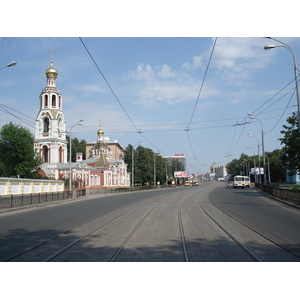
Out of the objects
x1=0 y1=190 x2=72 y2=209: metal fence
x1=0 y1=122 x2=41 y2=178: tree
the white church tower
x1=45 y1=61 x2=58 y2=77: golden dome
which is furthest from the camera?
the white church tower

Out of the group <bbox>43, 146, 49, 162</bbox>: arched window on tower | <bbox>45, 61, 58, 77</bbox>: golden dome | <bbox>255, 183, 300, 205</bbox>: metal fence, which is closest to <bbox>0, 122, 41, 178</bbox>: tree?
<bbox>43, 146, 49, 162</bbox>: arched window on tower

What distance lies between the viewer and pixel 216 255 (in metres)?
7.89

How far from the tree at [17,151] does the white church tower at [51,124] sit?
7.96 metres

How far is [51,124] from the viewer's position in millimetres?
67375

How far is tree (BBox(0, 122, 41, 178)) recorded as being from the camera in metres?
58.3

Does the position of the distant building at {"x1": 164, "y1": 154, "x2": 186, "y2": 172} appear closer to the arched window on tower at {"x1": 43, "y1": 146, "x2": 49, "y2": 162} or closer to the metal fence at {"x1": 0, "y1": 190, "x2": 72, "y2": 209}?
the arched window on tower at {"x1": 43, "y1": 146, "x2": 49, "y2": 162}

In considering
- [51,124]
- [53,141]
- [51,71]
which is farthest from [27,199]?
[51,71]

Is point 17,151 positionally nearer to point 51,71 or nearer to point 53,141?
point 53,141

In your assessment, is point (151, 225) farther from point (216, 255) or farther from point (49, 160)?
point (49, 160)

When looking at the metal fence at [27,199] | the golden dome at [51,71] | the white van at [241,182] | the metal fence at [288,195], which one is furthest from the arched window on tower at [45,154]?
the metal fence at [288,195]

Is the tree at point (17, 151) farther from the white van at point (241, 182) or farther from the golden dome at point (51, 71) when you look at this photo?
the white van at point (241, 182)

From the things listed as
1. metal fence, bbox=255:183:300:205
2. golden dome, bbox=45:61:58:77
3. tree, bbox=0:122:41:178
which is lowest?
metal fence, bbox=255:183:300:205

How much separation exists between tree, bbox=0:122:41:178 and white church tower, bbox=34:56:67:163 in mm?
7961
